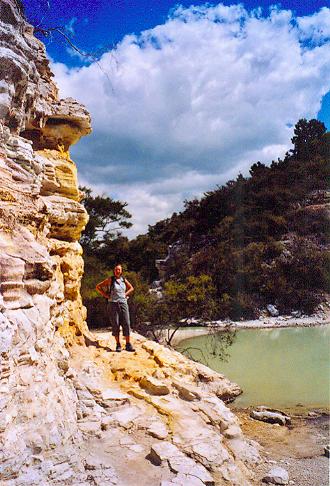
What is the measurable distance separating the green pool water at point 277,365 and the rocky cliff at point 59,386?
4.07m

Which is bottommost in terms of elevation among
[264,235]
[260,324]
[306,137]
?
[260,324]

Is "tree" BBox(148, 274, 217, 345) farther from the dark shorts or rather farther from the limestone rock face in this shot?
the limestone rock face

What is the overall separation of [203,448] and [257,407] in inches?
179

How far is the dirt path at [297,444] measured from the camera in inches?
185

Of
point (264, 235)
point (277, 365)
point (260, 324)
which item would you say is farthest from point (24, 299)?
point (264, 235)

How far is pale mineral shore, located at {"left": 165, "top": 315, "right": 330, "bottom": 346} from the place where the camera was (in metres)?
17.1

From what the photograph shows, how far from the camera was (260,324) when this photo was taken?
20.5 m

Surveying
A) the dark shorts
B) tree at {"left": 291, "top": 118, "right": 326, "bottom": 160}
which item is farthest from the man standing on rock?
tree at {"left": 291, "top": 118, "right": 326, "bottom": 160}

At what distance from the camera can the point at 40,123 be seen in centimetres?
597

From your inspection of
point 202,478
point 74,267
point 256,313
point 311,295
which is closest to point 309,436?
point 202,478

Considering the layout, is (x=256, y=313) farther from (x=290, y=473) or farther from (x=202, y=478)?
(x=202, y=478)

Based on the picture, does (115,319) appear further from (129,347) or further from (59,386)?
(59,386)

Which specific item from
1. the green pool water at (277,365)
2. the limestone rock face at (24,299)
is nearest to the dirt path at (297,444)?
the green pool water at (277,365)

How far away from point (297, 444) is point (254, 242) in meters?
23.4
